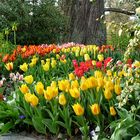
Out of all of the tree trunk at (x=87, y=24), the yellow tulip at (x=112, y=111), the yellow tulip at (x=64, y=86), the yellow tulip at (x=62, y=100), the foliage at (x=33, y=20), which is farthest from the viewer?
the tree trunk at (x=87, y=24)

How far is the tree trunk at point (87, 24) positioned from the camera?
16266 millimetres

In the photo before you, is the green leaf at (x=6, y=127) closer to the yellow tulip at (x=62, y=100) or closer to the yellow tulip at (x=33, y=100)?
the yellow tulip at (x=33, y=100)

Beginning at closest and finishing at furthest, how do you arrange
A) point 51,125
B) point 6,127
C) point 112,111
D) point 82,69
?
1. point 112,111
2. point 51,125
3. point 6,127
4. point 82,69

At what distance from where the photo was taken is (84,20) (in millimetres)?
16625

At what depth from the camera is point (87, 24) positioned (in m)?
16.5

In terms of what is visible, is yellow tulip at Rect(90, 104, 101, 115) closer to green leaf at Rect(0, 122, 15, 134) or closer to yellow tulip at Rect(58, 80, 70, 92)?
yellow tulip at Rect(58, 80, 70, 92)

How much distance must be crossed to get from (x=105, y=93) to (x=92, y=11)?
41.4 ft

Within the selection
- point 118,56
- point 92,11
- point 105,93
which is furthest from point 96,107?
point 92,11

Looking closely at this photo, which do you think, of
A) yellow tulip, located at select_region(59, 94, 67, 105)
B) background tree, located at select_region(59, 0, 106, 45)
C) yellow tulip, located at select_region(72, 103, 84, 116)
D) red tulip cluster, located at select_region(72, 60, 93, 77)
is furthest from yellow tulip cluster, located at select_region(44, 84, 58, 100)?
background tree, located at select_region(59, 0, 106, 45)

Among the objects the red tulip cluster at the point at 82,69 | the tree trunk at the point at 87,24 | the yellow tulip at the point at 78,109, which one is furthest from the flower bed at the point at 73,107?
the tree trunk at the point at 87,24

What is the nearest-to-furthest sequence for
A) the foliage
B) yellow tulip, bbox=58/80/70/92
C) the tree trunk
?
yellow tulip, bbox=58/80/70/92 → the foliage → the tree trunk

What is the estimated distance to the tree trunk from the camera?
53.4 feet

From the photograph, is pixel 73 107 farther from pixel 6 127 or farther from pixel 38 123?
pixel 6 127

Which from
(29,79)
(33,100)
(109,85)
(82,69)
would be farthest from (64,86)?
(82,69)
